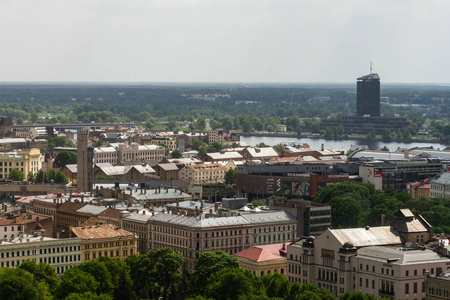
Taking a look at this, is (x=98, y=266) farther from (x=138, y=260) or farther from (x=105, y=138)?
(x=105, y=138)

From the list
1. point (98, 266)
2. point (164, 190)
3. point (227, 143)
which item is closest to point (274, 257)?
point (98, 266)

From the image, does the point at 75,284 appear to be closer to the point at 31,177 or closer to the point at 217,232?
the point at 217,232

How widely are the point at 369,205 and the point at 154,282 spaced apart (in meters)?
31.1

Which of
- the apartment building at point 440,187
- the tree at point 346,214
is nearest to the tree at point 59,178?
the apartment building at point 440,187

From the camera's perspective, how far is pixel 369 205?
79.6 m

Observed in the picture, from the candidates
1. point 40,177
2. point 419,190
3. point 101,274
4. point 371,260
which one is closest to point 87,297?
point 101,274

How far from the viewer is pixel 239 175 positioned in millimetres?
95000

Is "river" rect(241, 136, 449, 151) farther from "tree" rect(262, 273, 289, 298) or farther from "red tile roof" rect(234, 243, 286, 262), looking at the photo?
"tree" rect(262, 273, 289, 298)

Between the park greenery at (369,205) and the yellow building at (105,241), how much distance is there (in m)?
15.5

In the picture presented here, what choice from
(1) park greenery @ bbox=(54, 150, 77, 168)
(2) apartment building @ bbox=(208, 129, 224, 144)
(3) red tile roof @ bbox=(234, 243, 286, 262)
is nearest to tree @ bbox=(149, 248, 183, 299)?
(3) red tile roof @ bbox=(234, 243, 286, 262)

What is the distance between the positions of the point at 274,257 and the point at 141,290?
383 inches

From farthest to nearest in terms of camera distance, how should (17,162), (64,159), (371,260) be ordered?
(64,159)
(17,162)
(371,260)

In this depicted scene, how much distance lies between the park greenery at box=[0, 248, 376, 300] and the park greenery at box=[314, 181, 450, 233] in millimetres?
19352

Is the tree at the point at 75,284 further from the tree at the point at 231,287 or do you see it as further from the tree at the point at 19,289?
the tree at the point at 231,287
